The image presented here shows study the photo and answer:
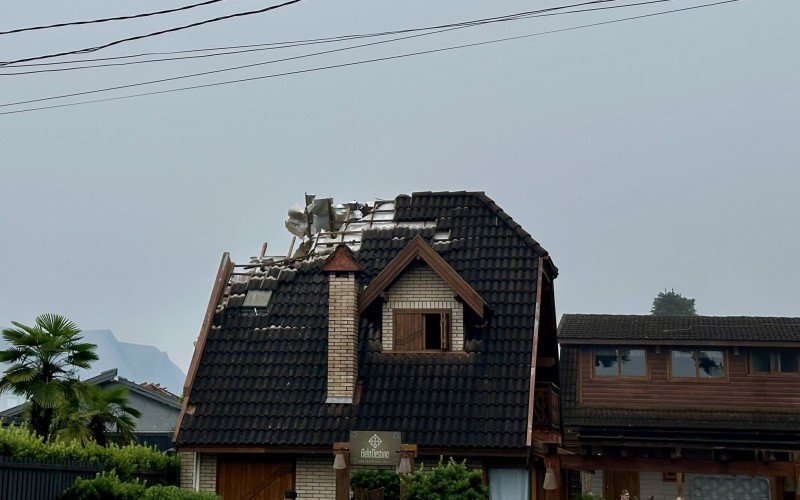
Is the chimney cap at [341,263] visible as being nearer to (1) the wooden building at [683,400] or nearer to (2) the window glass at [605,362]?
(1) the wooden building at [683,400]

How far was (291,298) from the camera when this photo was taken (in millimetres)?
27500

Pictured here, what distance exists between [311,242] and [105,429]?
23.5ft

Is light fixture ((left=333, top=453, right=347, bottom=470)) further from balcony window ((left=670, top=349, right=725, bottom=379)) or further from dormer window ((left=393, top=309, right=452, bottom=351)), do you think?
balcony window ((left=670, top=349, right=725, bottom=379))

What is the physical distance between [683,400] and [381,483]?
2145cm

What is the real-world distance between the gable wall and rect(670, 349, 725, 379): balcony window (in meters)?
19.1

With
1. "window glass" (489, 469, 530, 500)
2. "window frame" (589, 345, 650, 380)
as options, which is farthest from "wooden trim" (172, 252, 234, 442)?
"window frame" (589, 345, 650, 380)

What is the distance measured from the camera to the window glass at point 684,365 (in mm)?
42719

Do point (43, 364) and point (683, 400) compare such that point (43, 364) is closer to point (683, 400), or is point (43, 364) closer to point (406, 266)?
point (406, 266)

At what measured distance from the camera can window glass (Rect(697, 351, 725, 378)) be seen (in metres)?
42.6

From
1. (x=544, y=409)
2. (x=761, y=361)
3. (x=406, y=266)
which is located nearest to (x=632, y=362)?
(x=761, y=361)

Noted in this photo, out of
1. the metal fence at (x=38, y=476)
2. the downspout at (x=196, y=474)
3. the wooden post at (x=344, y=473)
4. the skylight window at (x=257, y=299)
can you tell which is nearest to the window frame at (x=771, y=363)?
the skylight window at (x=257, y=299)

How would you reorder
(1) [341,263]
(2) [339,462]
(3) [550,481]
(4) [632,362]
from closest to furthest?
(2) [339,462], (3) [550,481], (1) [341,263], (4) [632,362]

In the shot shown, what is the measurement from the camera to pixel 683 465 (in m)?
26.5

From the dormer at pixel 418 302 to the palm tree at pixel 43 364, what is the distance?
7004 mm
